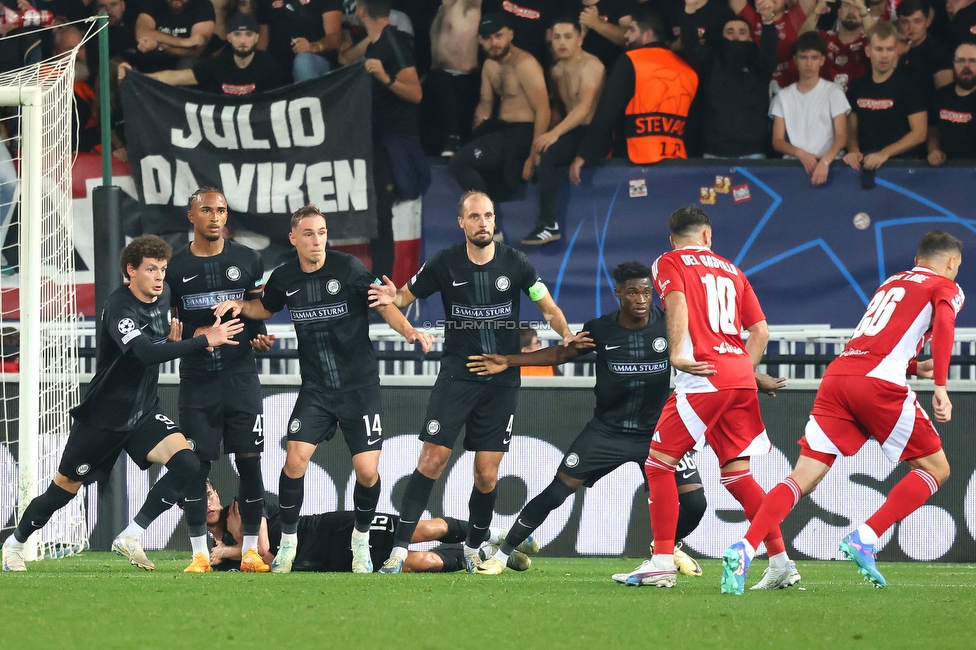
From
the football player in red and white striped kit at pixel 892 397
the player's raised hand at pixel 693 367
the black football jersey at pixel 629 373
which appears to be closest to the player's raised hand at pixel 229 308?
the black football jersey at pixel 629 373

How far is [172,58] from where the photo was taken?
41.8 ft

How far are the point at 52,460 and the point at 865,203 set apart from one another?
766 centimetres

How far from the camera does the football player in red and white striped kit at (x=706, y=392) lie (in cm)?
613

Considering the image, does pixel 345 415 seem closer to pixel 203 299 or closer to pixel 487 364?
pixel 487 364

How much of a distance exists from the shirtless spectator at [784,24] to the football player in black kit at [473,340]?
557cm

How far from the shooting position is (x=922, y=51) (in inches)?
468

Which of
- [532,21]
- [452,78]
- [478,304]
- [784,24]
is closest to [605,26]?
[532,21]

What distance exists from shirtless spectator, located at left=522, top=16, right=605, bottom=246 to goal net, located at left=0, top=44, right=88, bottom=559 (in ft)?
14.6

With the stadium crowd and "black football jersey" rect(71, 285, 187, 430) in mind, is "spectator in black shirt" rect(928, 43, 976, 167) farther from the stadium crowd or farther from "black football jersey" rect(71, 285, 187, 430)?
"black football jersey" rect(71, 285, 187, 430)

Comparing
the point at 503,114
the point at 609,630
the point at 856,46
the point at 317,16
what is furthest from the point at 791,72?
the point at 609,630

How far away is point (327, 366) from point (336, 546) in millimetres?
1164

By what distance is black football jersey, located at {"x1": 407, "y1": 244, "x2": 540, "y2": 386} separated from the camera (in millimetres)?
7594

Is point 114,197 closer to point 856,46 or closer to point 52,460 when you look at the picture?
point 52,460

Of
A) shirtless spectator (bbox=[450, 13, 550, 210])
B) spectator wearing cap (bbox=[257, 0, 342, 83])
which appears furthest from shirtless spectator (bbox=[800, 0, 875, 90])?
spectator wearing cap (bbox=[257, 0, 342, 83])
